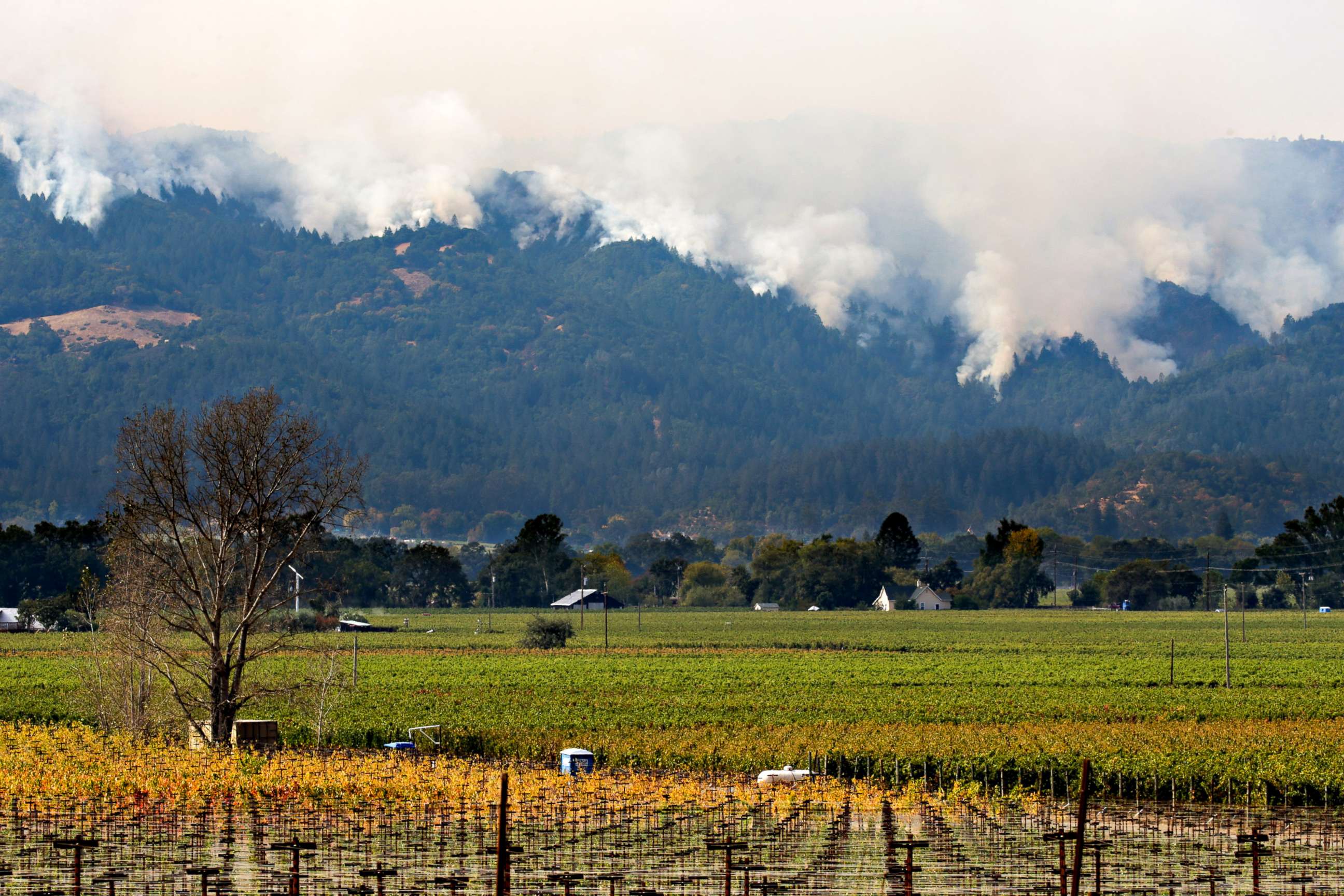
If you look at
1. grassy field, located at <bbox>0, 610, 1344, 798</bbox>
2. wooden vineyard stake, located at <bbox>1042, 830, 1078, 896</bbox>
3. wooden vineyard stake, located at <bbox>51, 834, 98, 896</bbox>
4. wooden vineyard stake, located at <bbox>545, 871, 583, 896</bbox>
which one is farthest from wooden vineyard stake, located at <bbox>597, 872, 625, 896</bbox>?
grassy field, located at <bbox>0, 610, 1344, 798</bbox>

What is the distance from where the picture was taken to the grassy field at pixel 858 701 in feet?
151

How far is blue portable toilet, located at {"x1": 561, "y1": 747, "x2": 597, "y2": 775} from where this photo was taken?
4406cm

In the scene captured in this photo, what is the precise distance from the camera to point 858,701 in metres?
68.6

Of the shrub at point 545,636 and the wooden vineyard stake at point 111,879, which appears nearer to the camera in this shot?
the wooden vineyard stake at point 111,879

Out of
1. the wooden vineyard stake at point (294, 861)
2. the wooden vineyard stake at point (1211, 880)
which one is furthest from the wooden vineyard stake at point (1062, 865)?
the wooden vineyard stake at point (294, 861)

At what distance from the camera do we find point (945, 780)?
44.0 metres

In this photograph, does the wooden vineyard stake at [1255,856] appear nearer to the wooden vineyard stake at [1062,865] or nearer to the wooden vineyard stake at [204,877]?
the wooden vineyard stake at [1062,865]

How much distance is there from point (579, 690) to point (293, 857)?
49.6 metres

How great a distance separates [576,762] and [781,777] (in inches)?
233

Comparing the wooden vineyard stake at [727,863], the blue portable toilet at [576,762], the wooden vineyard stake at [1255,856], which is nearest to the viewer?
the wooden vineyard stake at [727,863]

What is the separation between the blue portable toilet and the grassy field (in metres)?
3.14

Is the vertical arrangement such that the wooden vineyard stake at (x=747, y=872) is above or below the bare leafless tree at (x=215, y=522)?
below

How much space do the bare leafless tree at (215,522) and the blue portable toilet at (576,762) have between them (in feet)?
31.4

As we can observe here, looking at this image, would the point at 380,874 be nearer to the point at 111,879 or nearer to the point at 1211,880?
the point at 111,879
